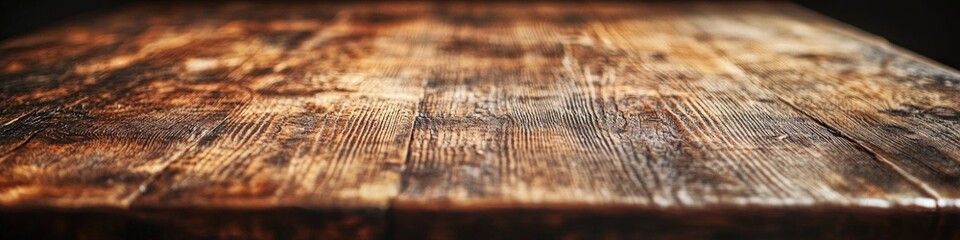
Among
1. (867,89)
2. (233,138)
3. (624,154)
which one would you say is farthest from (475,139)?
(867,89)

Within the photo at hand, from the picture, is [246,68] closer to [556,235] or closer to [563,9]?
[556,235]

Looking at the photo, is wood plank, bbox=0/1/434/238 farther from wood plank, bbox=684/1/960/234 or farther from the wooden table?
wood plank, bbox=684/1/960/234

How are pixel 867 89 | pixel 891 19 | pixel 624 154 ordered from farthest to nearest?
1. pixel 891 19
2. pixel 867 89
3. pixel 624 154

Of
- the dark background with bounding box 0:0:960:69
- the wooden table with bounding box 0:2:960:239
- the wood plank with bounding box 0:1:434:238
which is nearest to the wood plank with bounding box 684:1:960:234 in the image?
the wooden table with bounding box 0:2:960:239

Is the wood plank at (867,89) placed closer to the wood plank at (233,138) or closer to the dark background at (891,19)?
the dark background at (891,19)

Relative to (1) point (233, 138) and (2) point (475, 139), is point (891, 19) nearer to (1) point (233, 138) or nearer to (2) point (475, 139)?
(2) point (475, 139)

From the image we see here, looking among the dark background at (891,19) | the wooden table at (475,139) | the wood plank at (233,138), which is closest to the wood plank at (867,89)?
the wooden table at (475,139)
